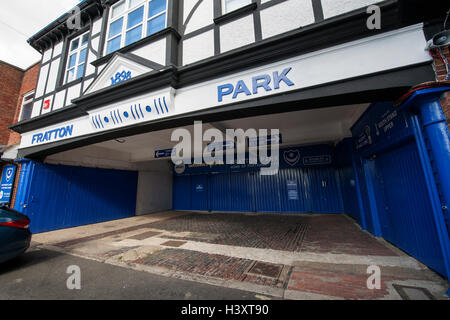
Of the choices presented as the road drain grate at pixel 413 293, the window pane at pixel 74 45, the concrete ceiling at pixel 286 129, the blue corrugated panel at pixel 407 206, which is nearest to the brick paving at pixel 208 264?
the road drain grate at pixel 413 293

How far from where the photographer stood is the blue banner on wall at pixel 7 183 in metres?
7.16

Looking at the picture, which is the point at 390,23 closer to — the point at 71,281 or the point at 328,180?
the point at 71,281

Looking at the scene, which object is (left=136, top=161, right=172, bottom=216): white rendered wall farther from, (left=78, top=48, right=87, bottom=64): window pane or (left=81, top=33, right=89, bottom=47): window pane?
(left=81, top=33, right=89, bottom=47): window pane

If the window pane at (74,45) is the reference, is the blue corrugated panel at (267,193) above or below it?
below

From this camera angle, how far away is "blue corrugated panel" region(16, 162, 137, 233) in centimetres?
695

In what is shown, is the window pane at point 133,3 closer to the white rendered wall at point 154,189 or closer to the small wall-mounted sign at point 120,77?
the small wall-mounted sign at point 120,77

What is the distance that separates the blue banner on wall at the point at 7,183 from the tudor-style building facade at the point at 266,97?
680mm

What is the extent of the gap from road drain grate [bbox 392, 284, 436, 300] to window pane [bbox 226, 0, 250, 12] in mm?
6111

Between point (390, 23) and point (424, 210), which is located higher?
point (390, 23)

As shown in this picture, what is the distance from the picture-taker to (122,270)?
3.49 meters

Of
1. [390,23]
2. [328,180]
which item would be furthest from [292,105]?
[328,180]

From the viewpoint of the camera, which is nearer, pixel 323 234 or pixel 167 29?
pixel 167 29
